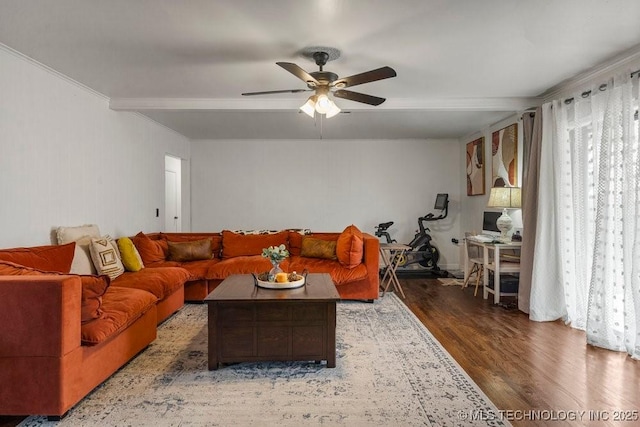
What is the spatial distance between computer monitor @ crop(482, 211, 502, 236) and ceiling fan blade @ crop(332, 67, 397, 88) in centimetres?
344

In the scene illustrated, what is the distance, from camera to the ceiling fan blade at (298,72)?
274 cm

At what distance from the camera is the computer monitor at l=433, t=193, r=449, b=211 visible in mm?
7000

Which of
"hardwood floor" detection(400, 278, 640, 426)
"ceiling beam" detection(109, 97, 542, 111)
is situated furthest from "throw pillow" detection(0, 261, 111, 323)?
"ceiling beam" detection(109, 97, 542, 111)

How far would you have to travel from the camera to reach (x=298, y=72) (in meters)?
2.87

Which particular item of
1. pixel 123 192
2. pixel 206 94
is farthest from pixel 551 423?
pixel 123 192

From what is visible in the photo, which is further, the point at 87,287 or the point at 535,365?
the point at 535,365

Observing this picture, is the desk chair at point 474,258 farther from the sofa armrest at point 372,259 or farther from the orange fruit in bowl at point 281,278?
the orange fruit in bowl at point 281,278

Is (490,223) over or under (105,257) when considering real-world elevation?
over

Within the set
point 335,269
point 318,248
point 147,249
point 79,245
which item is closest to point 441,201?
point 318,248

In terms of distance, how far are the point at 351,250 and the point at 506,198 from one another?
6.40 feet

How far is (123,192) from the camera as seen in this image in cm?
494

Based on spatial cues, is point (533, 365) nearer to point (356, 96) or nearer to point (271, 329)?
point (271, 329)

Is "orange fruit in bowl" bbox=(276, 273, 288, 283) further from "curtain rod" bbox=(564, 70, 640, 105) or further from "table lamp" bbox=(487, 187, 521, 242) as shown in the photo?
"curtain rod" bbox=(564, 70, 640, 105)

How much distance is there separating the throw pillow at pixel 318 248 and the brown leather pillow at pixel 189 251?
4.11 feet
